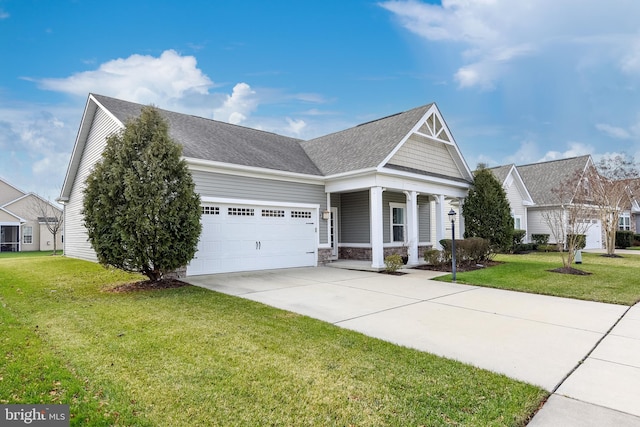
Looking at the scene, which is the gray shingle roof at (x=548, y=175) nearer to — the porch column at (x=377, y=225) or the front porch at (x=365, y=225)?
the front porch at (x=365, y=225)

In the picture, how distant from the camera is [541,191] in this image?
87.8ft

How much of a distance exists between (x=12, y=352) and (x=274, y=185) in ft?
29.5

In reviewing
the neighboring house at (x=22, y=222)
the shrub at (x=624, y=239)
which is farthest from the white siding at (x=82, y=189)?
the shrub at (x=624, y=239)

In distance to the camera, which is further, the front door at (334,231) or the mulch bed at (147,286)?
the front door at (334,231)

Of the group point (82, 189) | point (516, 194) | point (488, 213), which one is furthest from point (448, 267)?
point (82, 189)

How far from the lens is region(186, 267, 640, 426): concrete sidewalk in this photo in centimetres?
351

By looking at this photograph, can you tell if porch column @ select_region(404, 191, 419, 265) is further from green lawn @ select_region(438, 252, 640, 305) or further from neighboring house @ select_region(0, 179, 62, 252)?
neighboring house @ select_region(0, 179, 62, 252)

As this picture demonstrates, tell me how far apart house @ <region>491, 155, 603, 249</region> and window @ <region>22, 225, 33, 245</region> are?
39712 millimetres

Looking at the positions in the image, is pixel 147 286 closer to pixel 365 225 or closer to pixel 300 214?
pixel 300 214

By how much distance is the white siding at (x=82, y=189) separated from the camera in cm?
1346

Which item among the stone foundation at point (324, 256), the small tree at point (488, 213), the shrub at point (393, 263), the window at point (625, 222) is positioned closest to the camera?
the shrub at point (393, 263)

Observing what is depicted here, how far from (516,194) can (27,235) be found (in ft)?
136

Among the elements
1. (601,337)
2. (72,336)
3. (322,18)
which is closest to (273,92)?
(322,18)

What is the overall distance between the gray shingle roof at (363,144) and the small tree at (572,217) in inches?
272
